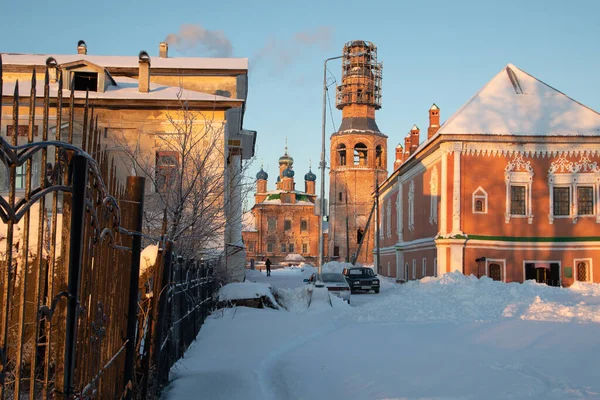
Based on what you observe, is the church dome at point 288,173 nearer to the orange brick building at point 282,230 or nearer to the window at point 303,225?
the orange brick building at point 282,230

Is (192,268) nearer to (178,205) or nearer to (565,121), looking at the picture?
(178,205)

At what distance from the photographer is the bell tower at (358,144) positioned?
7656 centimetres

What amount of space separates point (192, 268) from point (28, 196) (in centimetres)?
904

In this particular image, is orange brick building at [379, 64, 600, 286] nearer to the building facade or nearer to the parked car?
the parked car

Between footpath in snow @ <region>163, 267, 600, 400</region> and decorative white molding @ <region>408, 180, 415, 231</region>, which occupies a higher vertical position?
decorative white molding @ <region>408, 180, 415, 231</region>

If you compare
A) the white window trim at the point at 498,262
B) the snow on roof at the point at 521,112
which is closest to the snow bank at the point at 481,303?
the white window trim at the point at 498,262

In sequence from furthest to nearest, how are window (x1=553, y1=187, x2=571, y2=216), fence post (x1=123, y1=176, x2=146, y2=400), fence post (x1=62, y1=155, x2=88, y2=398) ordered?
window (x1=553, y1=187, x2=571, y2=216), fence post (x1=123, y1=176, x2=146, y2=400), fence post (x1=62, y1=155, x2=88, y2=398)

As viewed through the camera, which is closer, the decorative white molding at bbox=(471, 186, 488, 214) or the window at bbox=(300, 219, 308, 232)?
the decorative white molding at bbox=(471, 186, 488, 214)

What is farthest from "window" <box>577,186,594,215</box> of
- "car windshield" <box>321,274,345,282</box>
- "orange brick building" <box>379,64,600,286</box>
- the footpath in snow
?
the footpath in snow

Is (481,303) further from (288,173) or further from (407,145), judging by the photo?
(288,173)

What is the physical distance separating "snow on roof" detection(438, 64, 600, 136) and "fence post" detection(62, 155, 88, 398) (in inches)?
1259

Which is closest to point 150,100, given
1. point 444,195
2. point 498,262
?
point 444,195

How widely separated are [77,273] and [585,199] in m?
34.9

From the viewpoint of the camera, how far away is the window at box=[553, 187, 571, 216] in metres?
34.6
